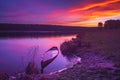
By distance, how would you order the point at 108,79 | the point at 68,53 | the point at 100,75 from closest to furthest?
1. the point at 108,79
2. the point at 100,75
3. the point at 68,53

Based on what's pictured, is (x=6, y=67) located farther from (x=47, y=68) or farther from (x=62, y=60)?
(x=62, y=60)

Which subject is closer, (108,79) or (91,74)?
(108,79)

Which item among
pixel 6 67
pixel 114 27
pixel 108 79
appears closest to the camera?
pixel 108 79

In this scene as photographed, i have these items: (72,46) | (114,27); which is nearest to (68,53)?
(72,46)

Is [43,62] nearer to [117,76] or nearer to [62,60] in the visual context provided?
[62,60]

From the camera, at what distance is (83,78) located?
1477 centimetres

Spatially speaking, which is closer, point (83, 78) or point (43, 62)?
point (83, 78)

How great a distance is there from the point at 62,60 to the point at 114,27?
7496 centimetres

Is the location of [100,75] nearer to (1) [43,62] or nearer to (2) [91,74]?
(2) [91,74]

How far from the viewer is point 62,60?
31.4 metres

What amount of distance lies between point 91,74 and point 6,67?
13916 millimetres

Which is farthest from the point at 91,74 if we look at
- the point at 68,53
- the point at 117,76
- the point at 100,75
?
the point at 68,53

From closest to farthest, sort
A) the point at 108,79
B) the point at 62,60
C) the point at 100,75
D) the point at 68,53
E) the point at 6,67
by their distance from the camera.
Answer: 1. the point at 108,79
2. the point at 100,75
3. the point at 6,67
4. the point at 62,60
5. the point at 68,53

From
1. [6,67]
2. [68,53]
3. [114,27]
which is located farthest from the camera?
[114,27]
